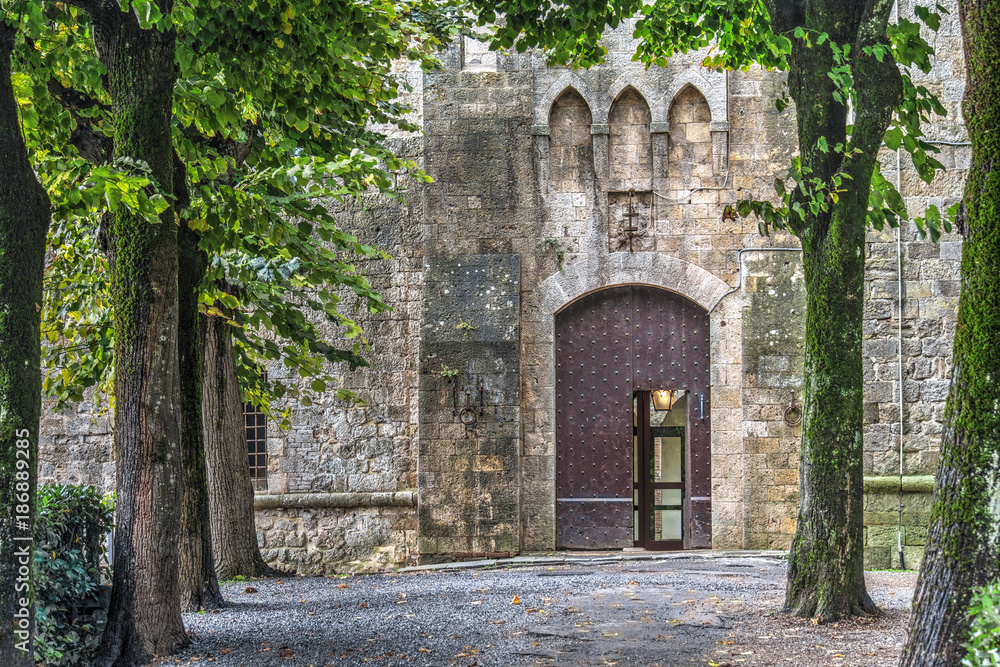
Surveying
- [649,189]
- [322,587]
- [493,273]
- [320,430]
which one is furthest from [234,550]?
[649,189]

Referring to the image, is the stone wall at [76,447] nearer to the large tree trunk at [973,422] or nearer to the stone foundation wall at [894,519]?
the stone foundation wall at [894,519]

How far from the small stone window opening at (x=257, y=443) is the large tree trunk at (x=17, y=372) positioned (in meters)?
7.97

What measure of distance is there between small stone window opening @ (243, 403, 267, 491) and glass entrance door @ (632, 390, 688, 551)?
4.61m

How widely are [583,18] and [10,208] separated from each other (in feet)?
12.5

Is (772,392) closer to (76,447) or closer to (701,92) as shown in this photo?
(701,92)

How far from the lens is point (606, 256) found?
38.1 feet

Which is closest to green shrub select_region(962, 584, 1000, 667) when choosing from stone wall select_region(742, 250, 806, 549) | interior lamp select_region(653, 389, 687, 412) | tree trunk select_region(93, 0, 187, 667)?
tree trunk select_region(93, 0, 187, 667)

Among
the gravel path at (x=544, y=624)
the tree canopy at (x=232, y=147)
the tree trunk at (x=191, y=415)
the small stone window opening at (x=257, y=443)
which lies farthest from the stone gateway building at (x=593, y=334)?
the tree trunk at (x=191, y=415)

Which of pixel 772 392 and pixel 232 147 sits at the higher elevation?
pixel 232 147

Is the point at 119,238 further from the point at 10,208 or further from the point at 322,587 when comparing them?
the point at 322,587

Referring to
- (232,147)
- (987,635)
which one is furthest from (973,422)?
(232,147)

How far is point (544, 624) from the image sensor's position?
22.2 feet

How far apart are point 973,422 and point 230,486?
7557mm

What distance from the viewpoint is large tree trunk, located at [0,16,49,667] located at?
425 centimetres
